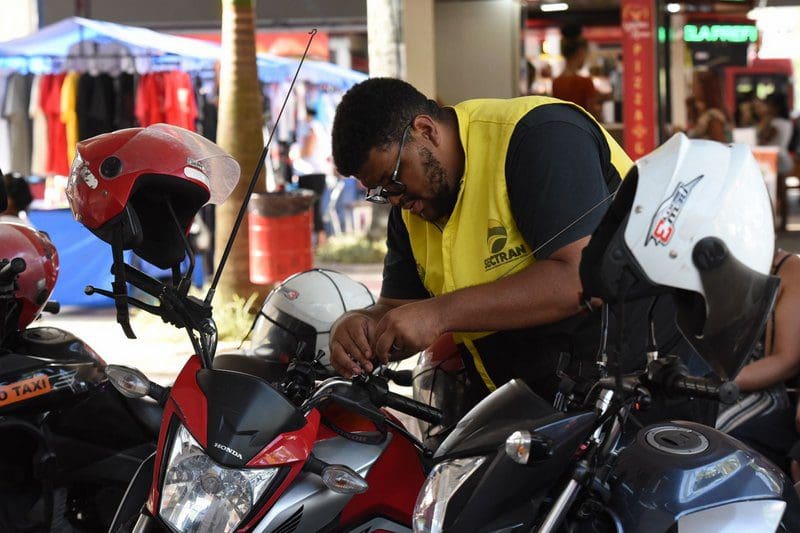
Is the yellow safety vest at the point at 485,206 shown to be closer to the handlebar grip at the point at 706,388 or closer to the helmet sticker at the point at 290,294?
the handlebar grip at the point at 706,388

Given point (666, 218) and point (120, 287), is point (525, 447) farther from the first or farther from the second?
point (120, 287)

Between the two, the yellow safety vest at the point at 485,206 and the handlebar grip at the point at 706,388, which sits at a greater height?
the yellow safety vest at the point at 485,206

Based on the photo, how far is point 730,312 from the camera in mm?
1943

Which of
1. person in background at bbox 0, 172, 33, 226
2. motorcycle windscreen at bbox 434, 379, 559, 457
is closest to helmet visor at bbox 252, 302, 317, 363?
motorcycle windscreen at bbox 434, 379, 559, 457

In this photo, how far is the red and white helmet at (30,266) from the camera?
3867mm

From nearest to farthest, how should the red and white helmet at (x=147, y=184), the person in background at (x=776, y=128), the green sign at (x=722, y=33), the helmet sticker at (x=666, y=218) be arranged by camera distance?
the helmet sticker at (x=666, y=218) < the red and white helmet at (x=147, y=184) < the green sign at (x=722, y=33) < the person in background at (x=776, y=128)

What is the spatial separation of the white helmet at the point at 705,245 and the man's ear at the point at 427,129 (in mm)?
910

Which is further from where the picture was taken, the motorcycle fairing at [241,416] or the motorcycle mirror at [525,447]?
the motorcycle fairing at [241,416]

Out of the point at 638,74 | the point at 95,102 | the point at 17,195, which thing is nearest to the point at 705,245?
the point at 17,195

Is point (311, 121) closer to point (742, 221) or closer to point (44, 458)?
point (44, 458)

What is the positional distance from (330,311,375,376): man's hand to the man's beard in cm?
35

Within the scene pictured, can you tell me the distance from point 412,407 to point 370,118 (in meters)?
0.71

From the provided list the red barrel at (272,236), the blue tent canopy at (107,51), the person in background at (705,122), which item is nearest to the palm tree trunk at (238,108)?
the red barrel at (272,236)

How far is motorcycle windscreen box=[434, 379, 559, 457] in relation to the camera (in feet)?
6.95
